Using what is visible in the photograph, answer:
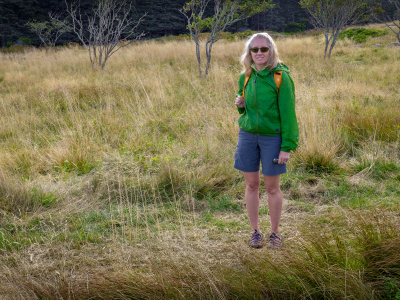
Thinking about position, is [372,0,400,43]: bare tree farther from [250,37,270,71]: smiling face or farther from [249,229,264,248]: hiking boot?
[249,229,264,248]: hiking boot

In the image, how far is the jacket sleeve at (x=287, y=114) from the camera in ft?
7.63

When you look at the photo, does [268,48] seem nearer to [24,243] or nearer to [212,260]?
[212,260]

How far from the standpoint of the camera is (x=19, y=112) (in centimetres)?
721

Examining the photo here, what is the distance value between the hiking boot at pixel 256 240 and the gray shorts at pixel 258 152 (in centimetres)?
57

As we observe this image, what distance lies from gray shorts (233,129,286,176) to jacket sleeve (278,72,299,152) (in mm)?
88

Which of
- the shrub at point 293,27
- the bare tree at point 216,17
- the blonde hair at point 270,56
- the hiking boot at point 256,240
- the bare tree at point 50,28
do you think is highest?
the shrub at point 293,27

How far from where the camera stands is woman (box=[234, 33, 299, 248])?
7.72 ft

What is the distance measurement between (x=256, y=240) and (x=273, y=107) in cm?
112

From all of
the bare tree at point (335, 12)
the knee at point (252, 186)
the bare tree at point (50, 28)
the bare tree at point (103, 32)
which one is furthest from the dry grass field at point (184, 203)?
the bare tree at point (50, 28)

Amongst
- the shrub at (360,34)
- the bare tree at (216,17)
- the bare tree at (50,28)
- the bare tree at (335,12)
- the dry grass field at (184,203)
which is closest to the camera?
the dry grass field at (184,203)

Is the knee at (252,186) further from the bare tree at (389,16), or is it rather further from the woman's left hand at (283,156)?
the bare tree at (389,16)

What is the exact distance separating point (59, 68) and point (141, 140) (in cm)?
934

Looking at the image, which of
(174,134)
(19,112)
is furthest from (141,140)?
(19,112)

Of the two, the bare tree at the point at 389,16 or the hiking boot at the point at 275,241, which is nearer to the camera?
the hiking boot at the point at 275,241
